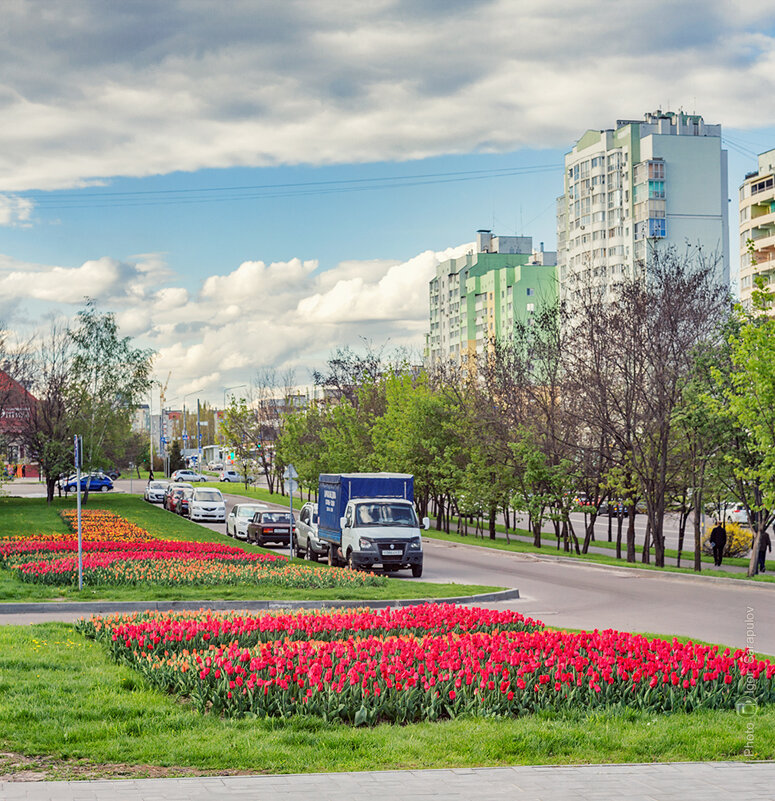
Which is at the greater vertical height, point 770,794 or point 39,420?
point 39,420

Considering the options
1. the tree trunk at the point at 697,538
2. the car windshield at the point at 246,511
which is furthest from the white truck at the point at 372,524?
the car windshield at the point at 246,511

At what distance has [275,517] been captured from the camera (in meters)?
37.2

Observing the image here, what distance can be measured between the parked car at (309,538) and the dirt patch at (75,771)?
77.4 ft

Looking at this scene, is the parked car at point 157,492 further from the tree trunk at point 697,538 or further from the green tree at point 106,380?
the tree trunk at point 697,538

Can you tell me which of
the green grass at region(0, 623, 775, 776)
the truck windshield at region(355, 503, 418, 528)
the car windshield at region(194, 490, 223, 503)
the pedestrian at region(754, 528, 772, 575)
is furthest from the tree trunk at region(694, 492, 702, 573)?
the car windshield at region(194, 490, 223, 503)

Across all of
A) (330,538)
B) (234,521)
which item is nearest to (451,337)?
(234,521)

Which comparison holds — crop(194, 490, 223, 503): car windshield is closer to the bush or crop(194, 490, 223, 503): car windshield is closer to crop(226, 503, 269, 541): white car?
crop(226, 503, 269, 541): white car

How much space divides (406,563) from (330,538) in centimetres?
373

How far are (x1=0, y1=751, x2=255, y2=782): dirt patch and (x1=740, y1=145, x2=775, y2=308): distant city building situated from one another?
84.2 meters

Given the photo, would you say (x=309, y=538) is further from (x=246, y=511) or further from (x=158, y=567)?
(x=158, y=567)

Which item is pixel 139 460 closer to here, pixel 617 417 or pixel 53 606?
pixel 617 417

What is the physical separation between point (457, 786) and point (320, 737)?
62.6 inches

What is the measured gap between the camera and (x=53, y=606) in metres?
17.9

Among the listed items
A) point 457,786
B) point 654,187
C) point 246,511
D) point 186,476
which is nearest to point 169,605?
point 457,786
